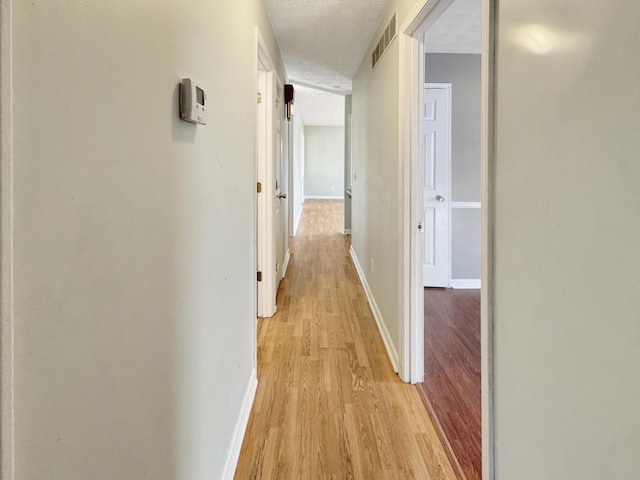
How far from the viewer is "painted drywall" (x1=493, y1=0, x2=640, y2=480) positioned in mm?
671

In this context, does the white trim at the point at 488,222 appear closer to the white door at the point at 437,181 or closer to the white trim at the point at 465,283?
the white door at the point at 437,181

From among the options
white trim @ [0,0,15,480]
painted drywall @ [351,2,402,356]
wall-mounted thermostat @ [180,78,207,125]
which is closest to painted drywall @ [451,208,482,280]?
painted drywall @ [351,2,402,356]

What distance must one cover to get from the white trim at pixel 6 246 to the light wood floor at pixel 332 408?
1346mm

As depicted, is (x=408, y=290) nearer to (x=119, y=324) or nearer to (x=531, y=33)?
(x=531, y=33)

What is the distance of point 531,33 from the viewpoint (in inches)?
37.1

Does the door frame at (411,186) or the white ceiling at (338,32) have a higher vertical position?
the white ceiling at (338,32)

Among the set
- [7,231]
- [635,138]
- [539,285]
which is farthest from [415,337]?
[7,231]

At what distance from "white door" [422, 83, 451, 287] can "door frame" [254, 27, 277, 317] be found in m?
1.74

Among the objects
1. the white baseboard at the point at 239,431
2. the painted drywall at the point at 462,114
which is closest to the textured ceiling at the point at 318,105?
the painted drywall at the point at 462,114

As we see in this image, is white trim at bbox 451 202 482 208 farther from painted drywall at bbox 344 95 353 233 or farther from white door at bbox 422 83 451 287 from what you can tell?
painted drywall at bbox 344 95 353 233

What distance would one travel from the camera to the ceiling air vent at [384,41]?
255 cm

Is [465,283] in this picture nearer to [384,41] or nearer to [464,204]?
[464,204]

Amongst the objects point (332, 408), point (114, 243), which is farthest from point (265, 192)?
point (114, 243)

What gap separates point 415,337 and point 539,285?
1368 mm
